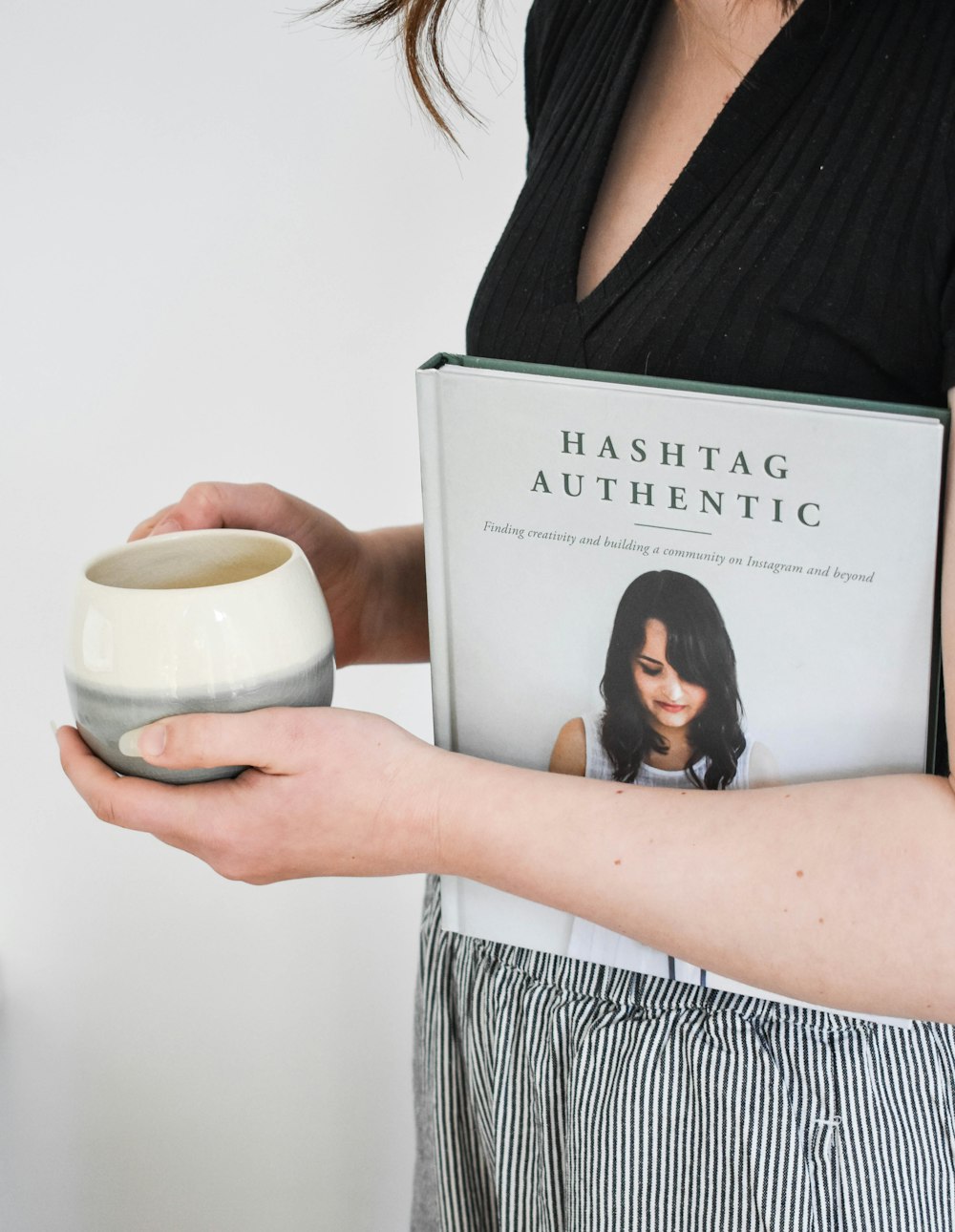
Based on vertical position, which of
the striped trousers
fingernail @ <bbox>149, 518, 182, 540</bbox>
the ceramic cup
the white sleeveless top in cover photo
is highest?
fingernail @ <bbox>149, 518, 182, 540</bbox>

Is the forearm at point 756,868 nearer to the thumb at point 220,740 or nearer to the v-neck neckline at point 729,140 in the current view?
the thumb at point 220,740

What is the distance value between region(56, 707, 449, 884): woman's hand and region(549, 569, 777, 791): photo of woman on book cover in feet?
0.25

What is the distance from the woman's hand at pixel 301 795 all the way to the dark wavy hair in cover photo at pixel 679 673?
0.27 ft

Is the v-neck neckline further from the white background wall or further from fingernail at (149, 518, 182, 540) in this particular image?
the white background wall

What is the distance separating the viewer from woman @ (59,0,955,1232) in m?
0.46

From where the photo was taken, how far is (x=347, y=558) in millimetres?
722

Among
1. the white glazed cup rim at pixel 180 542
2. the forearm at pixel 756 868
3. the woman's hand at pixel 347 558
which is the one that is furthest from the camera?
the woman's hand at pixel 347 558

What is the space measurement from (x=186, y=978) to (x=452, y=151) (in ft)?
2.62

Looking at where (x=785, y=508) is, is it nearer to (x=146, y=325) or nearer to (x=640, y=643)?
(x=640, y=643)

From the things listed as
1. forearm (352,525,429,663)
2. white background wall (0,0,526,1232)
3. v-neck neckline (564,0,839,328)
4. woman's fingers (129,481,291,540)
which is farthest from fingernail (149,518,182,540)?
white background wall (0,0,526,1232)

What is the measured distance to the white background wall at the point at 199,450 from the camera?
97 cm

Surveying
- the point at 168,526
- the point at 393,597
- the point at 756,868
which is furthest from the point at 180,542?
the point at 756,868

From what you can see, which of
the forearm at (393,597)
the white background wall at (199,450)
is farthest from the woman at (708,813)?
the white background wall at (199,450)

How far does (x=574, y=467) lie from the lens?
488 mm
